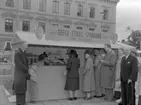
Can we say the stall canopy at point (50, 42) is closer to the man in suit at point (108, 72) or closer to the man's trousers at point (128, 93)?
the man in suit at point (108, 72)

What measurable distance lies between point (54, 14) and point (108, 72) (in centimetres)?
2687

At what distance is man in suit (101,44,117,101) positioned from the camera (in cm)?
602

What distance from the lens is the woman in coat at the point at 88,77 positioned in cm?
617

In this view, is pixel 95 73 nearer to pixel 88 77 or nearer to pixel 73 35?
pixel 88 77

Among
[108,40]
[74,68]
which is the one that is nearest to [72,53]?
[74,68]

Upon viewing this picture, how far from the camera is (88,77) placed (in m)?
6.24

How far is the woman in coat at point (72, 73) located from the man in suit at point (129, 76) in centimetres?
144

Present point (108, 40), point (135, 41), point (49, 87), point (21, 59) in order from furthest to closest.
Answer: point (135, 41) → point (108, 40) → point (49, 87) → point (21, 59)

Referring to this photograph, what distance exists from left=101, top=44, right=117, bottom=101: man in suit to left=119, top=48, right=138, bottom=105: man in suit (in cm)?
77

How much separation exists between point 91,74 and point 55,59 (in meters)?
1.54

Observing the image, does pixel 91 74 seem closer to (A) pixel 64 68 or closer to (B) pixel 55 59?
(A) pixel 64 68

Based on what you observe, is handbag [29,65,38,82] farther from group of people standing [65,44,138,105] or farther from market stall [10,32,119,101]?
group of people standing [65,44,138,105]

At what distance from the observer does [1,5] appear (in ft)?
93.2

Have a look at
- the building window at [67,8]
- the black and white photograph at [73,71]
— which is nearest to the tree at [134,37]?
the building window at [67,8]
